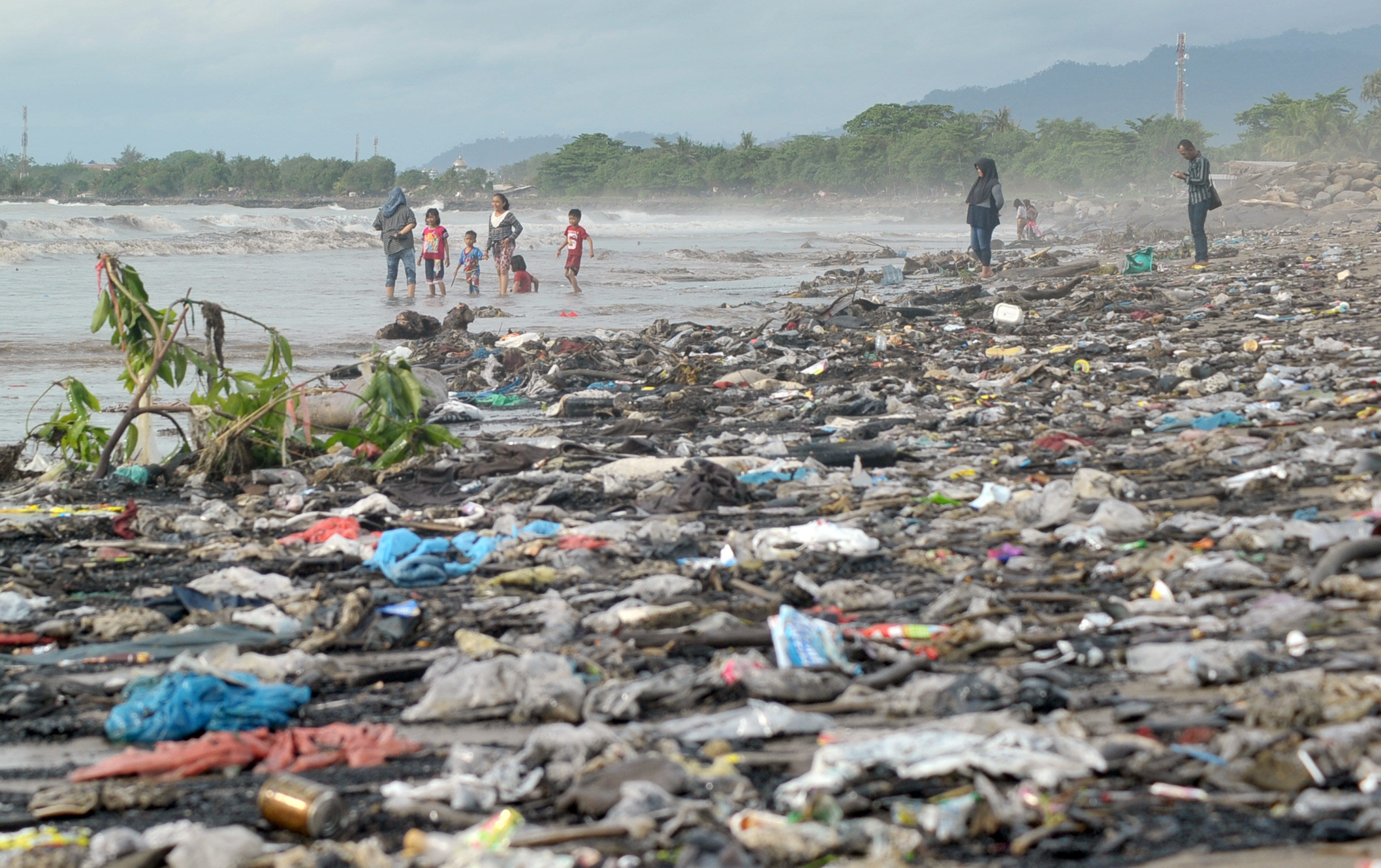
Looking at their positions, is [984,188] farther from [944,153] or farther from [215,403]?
[944,153]

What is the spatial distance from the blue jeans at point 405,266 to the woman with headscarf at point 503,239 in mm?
1246

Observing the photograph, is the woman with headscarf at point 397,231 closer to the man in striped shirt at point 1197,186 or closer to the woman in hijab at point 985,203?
the woman in hijab at point 985,203

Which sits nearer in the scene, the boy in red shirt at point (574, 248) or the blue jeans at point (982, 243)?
the blue jeans at point (982, 243)

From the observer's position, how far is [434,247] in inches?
633

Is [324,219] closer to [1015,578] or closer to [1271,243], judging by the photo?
[1271,243]

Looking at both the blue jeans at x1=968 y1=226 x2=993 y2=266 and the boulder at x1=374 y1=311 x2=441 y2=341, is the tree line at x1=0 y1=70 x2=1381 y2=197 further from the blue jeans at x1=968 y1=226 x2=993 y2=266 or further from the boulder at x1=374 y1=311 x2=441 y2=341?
the boulder at x1=374 y1=311 x2=441 y2=341

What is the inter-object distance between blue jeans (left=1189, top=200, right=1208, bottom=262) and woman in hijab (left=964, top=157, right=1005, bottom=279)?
242 cm

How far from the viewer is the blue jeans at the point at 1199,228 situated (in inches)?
569

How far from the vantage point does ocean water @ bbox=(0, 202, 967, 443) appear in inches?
465

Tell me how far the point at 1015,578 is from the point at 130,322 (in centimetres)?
483

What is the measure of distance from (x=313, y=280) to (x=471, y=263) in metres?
6.52

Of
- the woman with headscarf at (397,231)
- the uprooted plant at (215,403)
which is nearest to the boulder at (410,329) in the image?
the woman with headscarf at (397,231)

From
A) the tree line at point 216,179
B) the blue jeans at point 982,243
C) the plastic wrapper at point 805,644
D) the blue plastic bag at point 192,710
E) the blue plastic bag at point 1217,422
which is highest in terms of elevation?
the tree line at point 216,179

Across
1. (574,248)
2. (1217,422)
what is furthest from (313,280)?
(1217,422)
